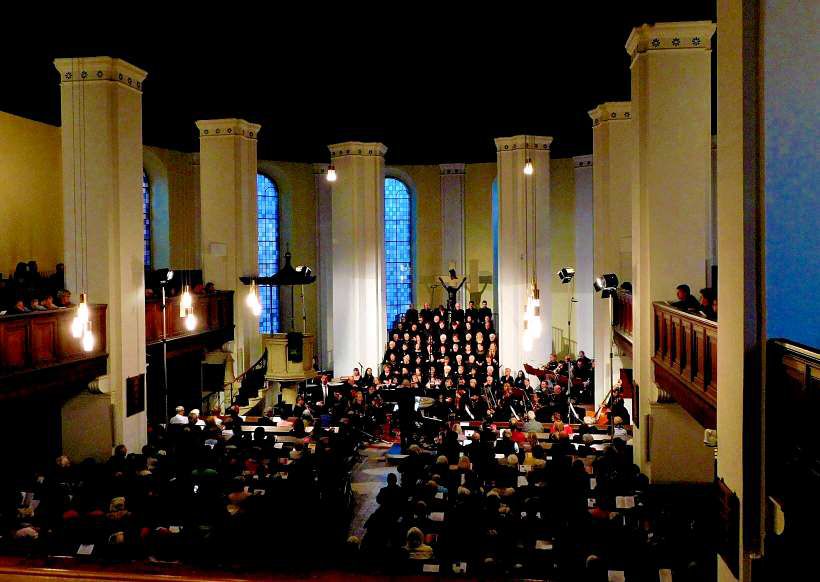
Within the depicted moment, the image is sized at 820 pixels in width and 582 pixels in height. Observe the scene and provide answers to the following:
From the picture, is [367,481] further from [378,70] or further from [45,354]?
[378,70]

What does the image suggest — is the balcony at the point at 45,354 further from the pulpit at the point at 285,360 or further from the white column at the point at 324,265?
the white column at the point at 324,265

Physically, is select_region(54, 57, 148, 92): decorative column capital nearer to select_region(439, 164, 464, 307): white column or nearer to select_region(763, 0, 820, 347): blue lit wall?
select_region(763, 0, 820, 347): blue lit wall

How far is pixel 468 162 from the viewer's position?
24.8 m

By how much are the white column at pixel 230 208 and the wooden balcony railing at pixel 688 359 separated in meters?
10.7

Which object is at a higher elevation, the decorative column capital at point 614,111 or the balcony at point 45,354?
the decorative column capital at point 614,111

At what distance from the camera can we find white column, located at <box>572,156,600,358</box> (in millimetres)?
22278

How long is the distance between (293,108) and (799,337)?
12.9m

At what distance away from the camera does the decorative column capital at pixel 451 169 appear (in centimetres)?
2492

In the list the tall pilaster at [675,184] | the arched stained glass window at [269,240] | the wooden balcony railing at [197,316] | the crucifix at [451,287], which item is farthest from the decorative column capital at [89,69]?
the crucifix at [451,287]

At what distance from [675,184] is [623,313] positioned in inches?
151

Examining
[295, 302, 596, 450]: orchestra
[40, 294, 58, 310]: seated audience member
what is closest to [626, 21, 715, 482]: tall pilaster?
[295, 302, 596, 450]: orchestra

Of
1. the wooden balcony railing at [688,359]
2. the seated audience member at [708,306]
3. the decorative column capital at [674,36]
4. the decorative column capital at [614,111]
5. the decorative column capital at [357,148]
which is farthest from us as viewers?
the decorative column capital at [357,148]

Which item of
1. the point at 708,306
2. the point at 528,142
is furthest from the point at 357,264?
the point at 708,306

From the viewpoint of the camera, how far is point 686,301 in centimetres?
912
